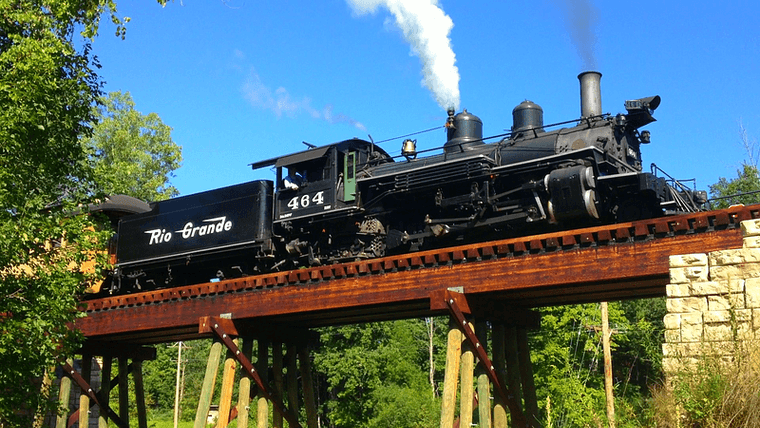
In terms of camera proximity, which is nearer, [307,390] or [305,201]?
[307,390]

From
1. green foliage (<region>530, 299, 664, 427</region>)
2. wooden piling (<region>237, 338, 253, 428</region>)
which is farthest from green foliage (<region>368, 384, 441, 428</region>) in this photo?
wooden piling (<region>237, 338, 253, 428</region>)

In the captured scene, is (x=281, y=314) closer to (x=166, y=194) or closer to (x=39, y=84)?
(x=39, y=84)

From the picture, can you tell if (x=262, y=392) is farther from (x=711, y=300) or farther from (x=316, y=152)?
(x=711, y=300)

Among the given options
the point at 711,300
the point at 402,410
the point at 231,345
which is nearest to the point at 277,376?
the point at 231,345

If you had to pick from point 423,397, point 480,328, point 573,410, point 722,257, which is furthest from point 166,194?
A: point 722,257

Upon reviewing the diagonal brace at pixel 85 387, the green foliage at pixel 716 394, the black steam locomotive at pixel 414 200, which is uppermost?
the black steam locomotive at pixel 414 200

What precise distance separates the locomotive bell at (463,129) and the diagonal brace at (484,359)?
4576 millimetres

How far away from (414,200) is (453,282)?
3.32m

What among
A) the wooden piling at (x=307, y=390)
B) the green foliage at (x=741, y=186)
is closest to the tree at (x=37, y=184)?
the wooden piling at (x=307, y=390)

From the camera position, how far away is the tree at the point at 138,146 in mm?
33094

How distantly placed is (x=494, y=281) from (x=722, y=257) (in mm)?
3344

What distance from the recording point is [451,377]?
39.0 ft

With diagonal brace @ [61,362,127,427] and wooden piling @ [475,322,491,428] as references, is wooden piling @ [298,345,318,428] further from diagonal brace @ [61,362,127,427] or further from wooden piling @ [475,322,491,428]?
wooden piling @ [475,322,491,428]

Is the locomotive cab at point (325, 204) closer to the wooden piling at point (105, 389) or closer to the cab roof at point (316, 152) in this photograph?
the cab roof at point (316, 152)
